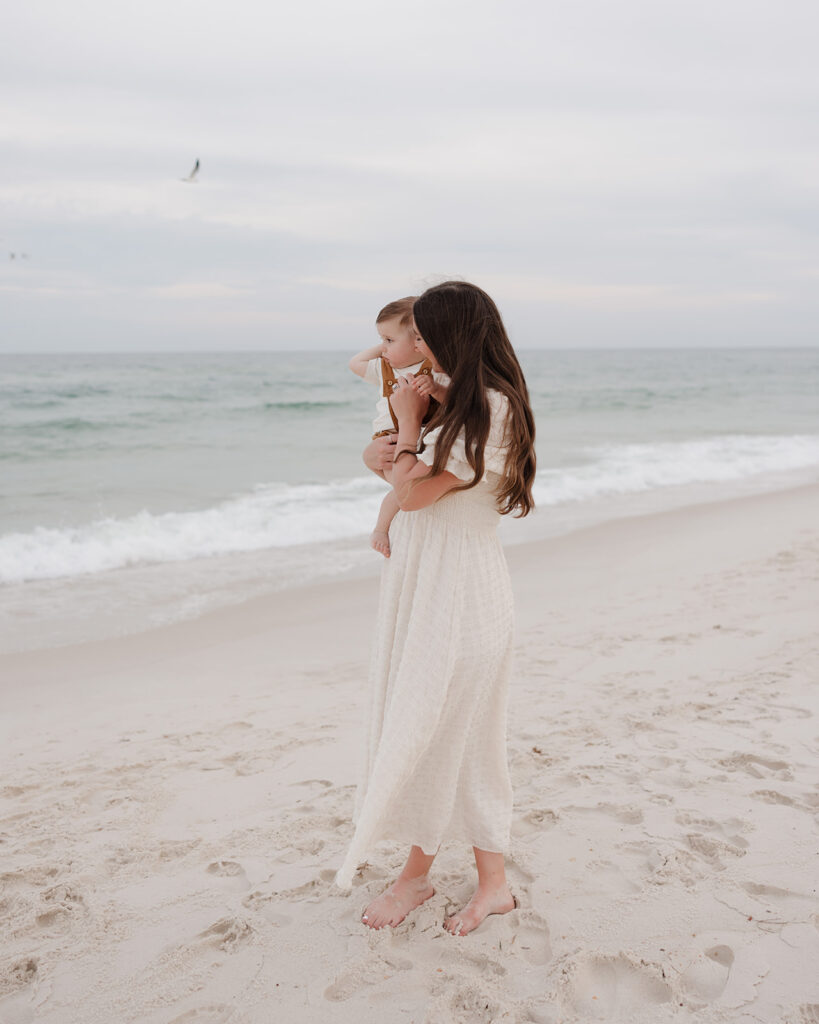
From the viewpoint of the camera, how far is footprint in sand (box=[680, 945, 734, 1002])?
7.61ft

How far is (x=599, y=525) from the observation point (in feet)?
32.5

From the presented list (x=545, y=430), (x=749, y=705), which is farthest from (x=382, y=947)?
(x=545, y=430)

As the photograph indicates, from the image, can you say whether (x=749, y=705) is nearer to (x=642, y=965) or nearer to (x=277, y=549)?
(x=642, y=965)

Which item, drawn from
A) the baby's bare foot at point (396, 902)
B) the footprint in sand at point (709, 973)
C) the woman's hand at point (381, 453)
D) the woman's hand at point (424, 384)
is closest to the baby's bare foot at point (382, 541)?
the woman's hand at point (381, 453)

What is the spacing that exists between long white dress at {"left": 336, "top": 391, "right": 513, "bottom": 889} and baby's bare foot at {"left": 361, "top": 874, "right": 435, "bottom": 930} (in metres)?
0.23

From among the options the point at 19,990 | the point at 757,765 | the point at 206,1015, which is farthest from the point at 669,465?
the point at 19,990

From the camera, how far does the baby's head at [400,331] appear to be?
8.36 feet

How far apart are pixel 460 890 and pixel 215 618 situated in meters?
4.02

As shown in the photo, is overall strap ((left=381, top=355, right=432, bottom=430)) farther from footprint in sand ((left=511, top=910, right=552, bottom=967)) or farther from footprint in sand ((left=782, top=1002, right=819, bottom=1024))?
footprint in sand ((left=782, top=1002, right=819, bottom=1024))

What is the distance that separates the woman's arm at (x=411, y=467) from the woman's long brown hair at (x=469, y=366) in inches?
1.5

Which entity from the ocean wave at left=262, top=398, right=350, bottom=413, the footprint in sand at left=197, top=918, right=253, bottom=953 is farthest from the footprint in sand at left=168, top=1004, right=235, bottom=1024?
the ocean wave at left=262, top=398, right=350, bottom=413

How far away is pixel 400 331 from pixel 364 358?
223 mm

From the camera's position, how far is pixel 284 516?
1070 centimetres

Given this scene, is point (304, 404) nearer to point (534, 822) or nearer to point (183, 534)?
point (183, 534)
